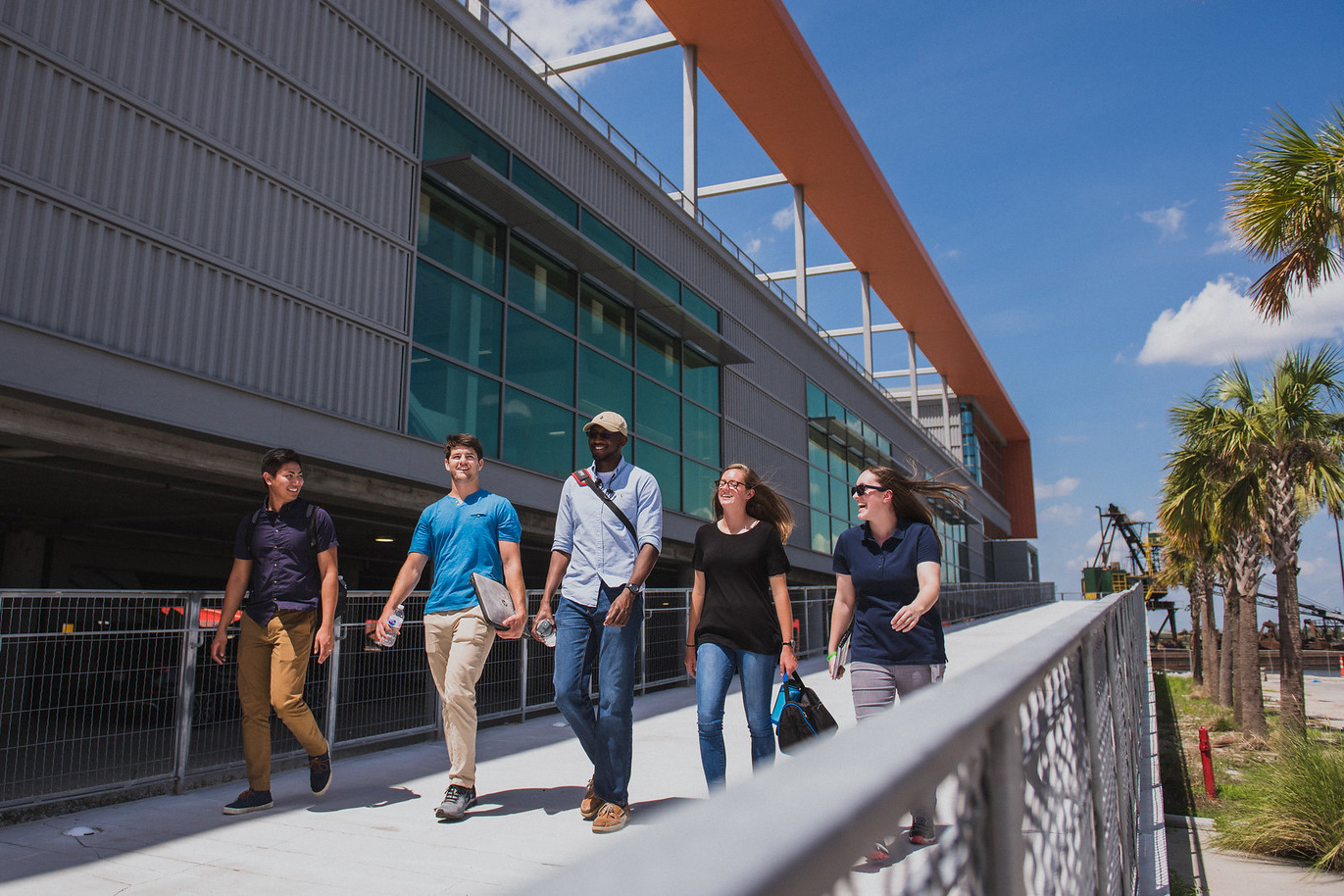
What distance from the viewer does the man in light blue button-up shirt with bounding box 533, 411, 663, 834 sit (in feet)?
15.2

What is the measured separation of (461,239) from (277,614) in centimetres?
847

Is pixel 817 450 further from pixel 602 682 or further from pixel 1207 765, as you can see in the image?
pixel 602 682

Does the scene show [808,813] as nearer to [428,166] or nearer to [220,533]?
→ [428,166]

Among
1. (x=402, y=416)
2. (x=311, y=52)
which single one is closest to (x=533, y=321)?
(x=402, y=416)

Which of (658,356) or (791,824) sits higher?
(658,356)

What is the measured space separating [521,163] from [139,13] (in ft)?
19.2

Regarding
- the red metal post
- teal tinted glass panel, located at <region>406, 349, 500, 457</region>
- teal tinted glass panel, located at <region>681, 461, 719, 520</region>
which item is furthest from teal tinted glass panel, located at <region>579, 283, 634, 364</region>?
the red metal post

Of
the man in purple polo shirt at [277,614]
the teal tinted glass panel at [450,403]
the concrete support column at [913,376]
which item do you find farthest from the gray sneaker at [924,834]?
the concrete support column at [913,376]

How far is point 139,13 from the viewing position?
28.8 feet

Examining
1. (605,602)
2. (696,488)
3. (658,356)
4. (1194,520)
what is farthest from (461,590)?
(1194,520)

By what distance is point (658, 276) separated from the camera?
1767 cm

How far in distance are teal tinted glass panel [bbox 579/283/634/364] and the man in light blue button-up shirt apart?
34.7 ft

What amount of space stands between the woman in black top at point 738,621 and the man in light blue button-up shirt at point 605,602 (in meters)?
0.32

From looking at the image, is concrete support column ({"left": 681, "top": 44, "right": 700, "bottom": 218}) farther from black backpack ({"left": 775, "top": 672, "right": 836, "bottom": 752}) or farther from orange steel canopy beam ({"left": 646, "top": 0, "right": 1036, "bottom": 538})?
black backpack ({"left": 775, "top": 672, "right": 836, "bottom": 752})
